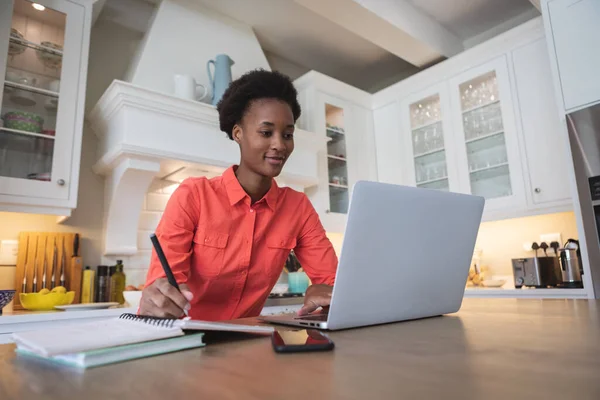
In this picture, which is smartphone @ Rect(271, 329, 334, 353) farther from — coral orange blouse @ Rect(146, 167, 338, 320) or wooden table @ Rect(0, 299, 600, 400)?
coral orange blouse @ Rect(146, 167, 338, 320)

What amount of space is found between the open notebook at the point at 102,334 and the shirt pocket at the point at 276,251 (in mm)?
691

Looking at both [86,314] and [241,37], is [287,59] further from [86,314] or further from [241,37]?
[86,314]

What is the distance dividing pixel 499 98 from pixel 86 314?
8.71ft

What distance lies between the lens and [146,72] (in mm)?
2322

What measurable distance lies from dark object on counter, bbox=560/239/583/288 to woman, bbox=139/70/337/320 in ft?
5.29

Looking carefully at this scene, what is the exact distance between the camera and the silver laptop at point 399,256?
660 mm

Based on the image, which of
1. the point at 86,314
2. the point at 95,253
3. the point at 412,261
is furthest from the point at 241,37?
the point at 412,261

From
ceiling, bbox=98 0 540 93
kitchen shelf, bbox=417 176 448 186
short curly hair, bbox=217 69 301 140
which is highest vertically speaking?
ceiling, bbox=98 0 540 93

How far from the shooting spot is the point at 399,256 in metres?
0.72

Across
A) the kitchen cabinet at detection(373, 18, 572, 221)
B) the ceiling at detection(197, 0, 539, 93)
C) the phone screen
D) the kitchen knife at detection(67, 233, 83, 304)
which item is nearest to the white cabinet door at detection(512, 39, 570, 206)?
the kitchen cabinet at detection(373, 18, 572, 221)

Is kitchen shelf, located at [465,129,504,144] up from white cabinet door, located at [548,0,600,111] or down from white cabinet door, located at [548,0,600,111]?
down

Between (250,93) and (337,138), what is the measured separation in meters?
1.90

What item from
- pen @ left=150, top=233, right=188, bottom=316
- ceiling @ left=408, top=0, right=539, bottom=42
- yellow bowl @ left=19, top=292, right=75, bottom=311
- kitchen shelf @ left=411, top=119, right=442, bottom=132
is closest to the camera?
pen @ left=150, top=233, right=188, bottom=316

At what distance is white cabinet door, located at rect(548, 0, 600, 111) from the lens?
80.2 inches
